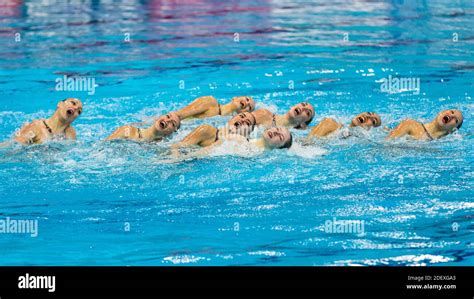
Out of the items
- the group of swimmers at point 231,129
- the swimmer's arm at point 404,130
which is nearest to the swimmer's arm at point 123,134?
the group of swimmers at point 231,129

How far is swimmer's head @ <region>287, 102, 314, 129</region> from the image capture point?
715 cm

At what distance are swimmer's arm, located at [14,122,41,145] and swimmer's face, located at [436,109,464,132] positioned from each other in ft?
9.96

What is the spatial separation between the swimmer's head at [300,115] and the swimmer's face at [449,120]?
1024 mm

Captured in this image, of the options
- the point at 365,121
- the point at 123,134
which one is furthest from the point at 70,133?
the point at 365,121

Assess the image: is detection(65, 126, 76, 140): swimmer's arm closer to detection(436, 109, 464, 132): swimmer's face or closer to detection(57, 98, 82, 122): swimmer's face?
detection(57, 98, 82, 122): swimmer's face

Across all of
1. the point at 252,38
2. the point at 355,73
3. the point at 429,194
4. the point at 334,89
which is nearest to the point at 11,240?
the point at 429,194

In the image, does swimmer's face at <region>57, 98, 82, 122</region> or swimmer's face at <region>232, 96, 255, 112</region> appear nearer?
swimmer's face at <region>57, 98, 82, 122</region>

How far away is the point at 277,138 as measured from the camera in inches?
249

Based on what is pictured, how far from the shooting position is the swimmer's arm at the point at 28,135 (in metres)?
6.73

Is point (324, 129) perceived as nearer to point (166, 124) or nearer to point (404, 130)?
point (404, 130)

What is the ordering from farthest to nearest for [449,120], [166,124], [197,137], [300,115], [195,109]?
1. [195,109]
2. [300,115]
3. [449,120]
4. [166,124]
5. [197,137]

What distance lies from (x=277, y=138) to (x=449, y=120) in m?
1.40
